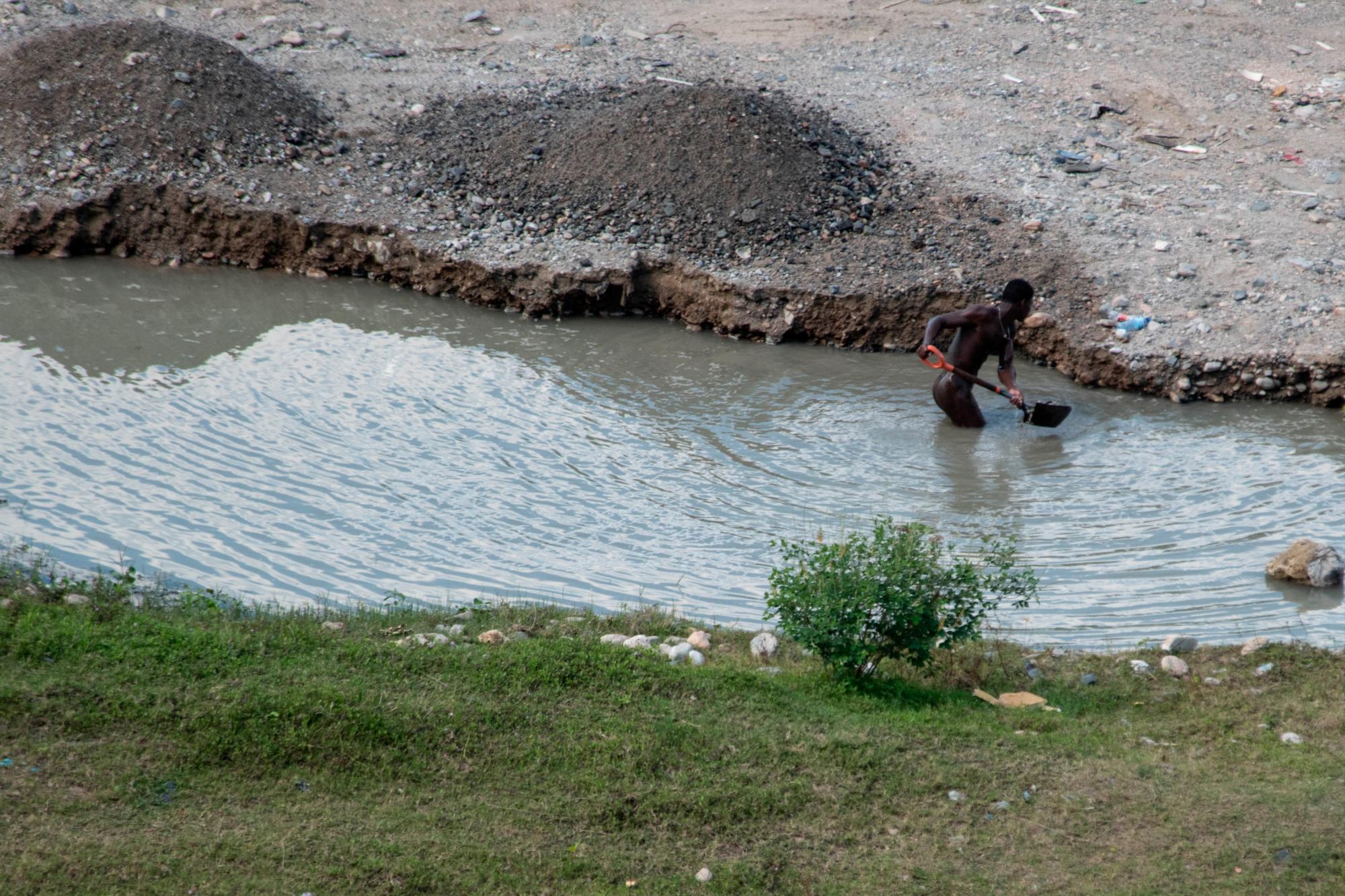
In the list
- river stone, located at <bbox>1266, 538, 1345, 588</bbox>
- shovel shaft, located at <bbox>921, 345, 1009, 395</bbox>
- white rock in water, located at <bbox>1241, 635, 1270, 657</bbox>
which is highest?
shovel shaft, located at <bbox>921, 345, 1009, 395</bbox>

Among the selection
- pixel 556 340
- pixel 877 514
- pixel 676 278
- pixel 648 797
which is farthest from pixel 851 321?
pixel 648 797

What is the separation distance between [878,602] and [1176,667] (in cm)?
166

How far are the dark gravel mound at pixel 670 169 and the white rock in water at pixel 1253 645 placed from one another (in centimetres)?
657

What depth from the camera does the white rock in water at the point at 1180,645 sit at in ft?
18.9

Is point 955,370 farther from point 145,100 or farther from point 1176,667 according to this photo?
point 145,100

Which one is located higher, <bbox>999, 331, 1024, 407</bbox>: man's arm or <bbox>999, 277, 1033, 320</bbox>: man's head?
<bbox>999, 277, 1033, 320</bbox>: man's head

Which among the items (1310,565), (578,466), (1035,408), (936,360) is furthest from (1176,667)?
(578,466)

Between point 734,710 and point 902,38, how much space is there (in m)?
13.0

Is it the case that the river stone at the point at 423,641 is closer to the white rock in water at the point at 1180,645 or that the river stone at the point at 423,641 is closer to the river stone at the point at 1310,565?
the white rock in water at the point at 1180,645

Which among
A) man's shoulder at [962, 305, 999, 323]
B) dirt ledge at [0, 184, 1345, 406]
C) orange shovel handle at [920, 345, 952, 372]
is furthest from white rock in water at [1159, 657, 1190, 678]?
dirt ledge at [0, 184, 1345, 406]

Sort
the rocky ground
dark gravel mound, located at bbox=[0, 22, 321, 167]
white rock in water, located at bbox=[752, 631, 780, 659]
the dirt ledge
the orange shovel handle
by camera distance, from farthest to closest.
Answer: dark gravel mound, located at bbox=[0, 22, 321, 167], the rocky ground, the dirt ledge, the orange shovel handle, white rock in water, located at bbox=[752, 631, 780, 659]

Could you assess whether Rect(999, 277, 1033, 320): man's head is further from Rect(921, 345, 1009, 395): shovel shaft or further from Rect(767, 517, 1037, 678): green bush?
Rect(767, 517, 1037, 678): green bush

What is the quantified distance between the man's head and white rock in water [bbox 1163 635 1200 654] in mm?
3616

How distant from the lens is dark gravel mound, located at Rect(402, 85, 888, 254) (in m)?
11.5
